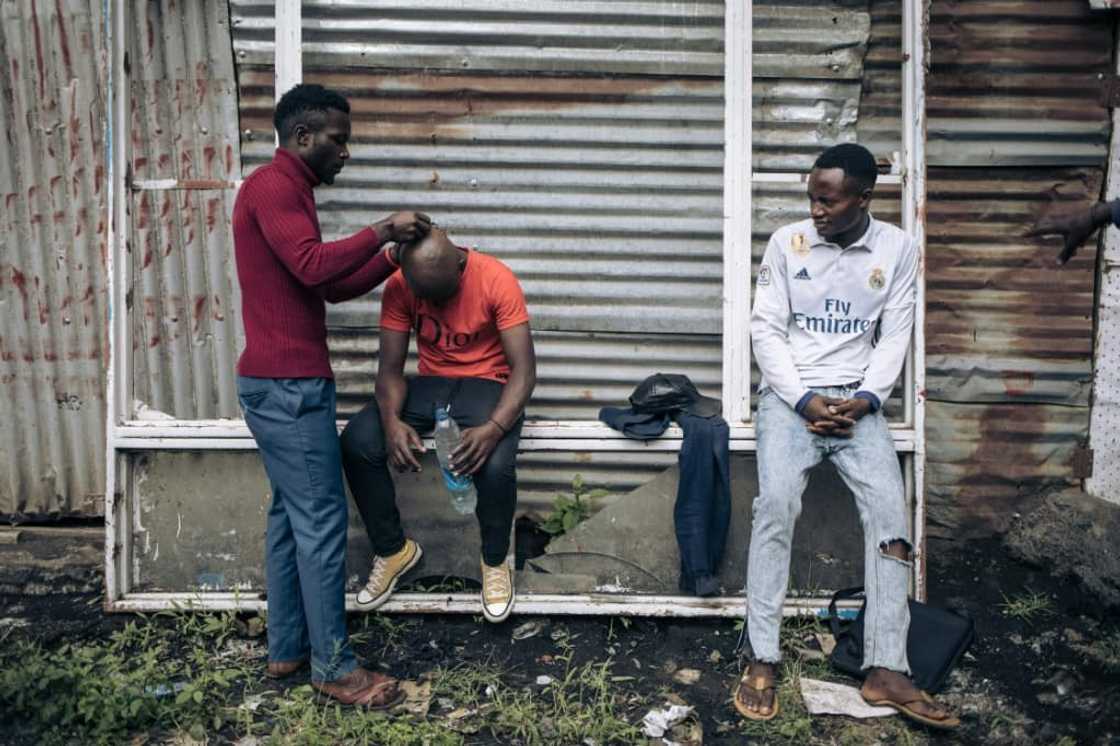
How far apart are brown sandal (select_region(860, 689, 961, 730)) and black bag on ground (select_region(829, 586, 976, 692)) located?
0.49 feet

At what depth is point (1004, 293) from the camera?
5551 mm

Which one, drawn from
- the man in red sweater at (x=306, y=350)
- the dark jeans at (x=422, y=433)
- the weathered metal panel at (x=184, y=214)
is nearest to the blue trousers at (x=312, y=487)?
the man in red sweater at (x=306, y=350)

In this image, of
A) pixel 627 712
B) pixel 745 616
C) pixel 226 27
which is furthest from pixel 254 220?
pixel 745 616

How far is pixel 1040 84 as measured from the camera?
17.7ft

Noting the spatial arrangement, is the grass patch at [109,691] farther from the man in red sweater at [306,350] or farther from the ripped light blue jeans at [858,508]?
the ripped light blue jeans at [858,508]

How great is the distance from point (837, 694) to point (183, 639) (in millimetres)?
2818

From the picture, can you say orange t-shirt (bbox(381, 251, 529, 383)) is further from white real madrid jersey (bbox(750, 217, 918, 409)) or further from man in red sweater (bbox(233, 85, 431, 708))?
white real madrid jersey (bbox(750, 217, 918, 409))

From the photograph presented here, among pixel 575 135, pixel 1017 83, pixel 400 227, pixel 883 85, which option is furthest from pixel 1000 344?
pixel 400 227

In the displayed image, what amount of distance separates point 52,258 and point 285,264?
2.32 m

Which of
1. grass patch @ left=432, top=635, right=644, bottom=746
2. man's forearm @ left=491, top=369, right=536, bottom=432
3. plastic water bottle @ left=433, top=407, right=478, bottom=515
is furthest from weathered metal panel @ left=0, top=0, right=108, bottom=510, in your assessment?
grass patch @ left=432, top=635, right=644, bottom=746

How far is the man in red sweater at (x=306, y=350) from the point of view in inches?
159

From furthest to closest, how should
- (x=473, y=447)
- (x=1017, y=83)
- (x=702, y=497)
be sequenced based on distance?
(x=1017, y=83)
(x=702, y=497)
(x=473, y=447)

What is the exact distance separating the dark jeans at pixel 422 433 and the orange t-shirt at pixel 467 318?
7 cm

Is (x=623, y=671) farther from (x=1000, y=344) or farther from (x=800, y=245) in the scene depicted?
(x=1000, y=344)
